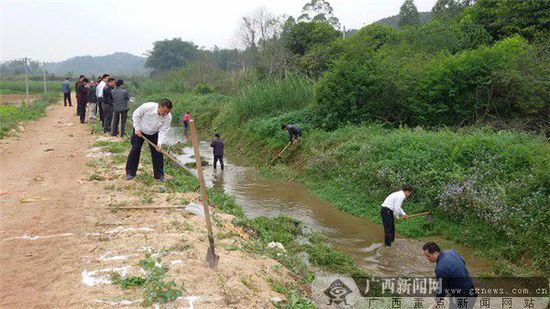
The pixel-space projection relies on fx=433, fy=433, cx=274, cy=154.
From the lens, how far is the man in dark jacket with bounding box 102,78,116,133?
A: 12266 millimetres

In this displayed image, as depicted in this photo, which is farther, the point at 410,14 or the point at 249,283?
the point at 410,14

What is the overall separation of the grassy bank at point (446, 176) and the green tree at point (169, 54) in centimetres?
6101

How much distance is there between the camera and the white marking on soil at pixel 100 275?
447 cm

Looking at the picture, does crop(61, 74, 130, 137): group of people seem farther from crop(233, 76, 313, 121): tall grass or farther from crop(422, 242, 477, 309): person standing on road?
crop(422, 242, 477, 309): person standing on road

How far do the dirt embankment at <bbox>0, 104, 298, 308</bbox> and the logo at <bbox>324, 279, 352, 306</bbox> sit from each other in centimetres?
77

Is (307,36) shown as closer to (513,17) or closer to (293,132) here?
(513,17)

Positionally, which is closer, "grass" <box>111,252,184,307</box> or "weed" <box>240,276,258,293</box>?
"grass" <box>111,252,184,307</box>

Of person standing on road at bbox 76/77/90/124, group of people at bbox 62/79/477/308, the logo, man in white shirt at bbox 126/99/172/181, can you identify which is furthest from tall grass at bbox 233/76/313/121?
the logo

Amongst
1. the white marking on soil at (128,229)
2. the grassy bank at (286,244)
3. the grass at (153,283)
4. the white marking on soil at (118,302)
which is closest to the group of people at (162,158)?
the grassy bank at (286,244)

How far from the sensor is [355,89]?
1473 cm

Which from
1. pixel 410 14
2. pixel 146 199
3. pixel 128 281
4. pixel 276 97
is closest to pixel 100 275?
pixel 128 281

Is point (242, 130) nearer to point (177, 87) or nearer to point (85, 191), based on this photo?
point (85, 191)

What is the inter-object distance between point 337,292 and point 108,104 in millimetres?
9409

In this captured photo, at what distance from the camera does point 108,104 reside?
1271cm
